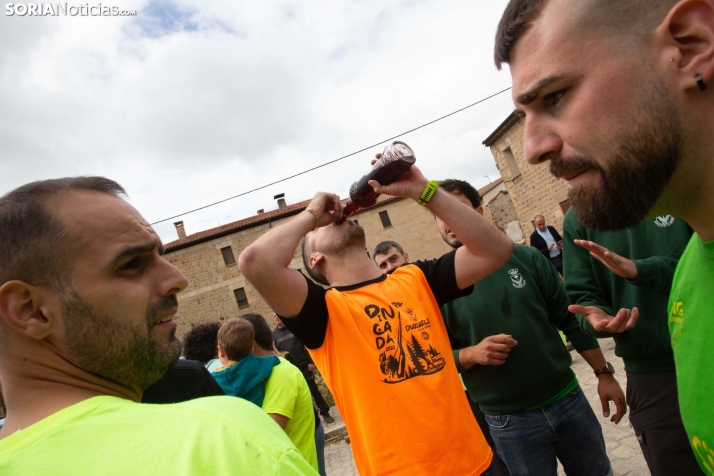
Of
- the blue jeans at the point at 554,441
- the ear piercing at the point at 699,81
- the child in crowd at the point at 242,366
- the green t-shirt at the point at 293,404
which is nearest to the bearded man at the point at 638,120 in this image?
the ear piercing at the point at 699,81

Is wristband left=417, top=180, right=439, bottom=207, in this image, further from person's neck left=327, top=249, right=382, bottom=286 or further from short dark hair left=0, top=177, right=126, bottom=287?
short dark hair left=0, top=177, right=126, bottom=287

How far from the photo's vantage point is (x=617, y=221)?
3.93ft

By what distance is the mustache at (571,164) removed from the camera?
3.78ft

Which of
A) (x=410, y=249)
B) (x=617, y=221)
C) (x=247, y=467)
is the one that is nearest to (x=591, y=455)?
(x=617, y=221)

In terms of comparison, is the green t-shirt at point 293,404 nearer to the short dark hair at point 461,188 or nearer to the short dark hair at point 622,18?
the short dark hair at point 461,188

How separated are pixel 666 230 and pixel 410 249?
92.0ft

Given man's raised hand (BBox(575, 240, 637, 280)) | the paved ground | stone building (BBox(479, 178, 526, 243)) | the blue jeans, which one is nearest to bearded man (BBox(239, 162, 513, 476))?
man's raised hand (BBox(575, 240, 637, 280))

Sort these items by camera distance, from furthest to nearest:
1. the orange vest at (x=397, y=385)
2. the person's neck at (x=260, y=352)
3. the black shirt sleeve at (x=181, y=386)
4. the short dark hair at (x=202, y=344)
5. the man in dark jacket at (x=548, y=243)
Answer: the man in dark jacket at (x=548, y=243)
the short dark hair at (x=202, y=344)
the person's neck at (x=260, y=352)
the black shirt sleeve at (x=181, y=386)
the orange vest at (x=397, y=385)

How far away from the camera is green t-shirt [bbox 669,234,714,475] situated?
1.09m

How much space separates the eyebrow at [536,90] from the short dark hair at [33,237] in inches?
51.0

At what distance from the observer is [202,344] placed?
4180 millimetres

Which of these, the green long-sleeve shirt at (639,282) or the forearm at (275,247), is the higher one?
the forearm at (275,247)

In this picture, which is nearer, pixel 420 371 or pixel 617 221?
pixel 617 221

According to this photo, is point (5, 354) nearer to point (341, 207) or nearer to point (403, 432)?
point (403, 432)
